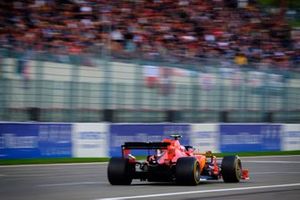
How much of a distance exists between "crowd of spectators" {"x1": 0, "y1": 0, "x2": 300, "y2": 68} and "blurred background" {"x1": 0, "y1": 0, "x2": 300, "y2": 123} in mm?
42

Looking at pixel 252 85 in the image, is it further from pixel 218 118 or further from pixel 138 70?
pixel 138 70

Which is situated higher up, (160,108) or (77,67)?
(77,67)

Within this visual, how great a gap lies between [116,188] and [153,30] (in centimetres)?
1374

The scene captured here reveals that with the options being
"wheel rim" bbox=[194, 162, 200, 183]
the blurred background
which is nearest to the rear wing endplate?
"wheel rim" bbox=[194, 162, 200, 183]

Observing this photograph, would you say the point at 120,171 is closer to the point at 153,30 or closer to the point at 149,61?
the point at 149,61

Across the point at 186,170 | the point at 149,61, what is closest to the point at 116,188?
the point at 186,170

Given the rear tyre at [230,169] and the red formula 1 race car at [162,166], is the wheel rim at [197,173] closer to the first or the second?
the red formula 1 race car at [162,166]

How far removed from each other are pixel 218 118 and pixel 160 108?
296 centimetres

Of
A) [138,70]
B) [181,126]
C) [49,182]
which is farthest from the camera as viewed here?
[181,126]

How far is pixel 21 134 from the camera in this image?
20.4 metres

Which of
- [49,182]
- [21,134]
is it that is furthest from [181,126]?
[49,182]

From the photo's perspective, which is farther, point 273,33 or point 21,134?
point 273,33

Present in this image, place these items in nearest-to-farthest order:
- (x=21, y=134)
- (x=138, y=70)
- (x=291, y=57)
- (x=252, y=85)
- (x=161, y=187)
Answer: (x=161, y=187), (x=21, y=134), (x=138, y=70), (x=252, y=85), (x=291, y=57)

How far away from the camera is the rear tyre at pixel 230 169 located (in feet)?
45.3
